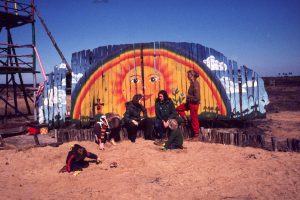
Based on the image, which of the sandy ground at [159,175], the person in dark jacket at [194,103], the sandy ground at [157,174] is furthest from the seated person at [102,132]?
the person in dark jacket at [194,103]

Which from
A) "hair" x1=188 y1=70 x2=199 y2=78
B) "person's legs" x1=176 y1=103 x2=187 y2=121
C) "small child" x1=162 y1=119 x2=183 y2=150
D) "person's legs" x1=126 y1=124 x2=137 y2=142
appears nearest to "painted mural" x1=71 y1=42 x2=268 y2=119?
"hair" x1=188 y1=70 x2=199 y2=78

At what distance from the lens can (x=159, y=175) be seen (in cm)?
521

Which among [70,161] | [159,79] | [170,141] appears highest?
[159,79]

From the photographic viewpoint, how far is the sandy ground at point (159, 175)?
14.2ft

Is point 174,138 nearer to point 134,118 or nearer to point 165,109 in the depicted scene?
point 165,109

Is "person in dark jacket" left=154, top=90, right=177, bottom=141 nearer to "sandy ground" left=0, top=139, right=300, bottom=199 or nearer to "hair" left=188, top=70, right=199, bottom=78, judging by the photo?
"sandy ground" left=0, top=139, right=300, bottom=199

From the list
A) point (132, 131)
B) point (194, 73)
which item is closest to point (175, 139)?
point (132, 131)

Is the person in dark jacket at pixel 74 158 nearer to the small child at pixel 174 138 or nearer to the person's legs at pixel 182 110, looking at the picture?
the small child at pixel 174 138

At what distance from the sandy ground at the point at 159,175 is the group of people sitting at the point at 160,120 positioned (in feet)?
1.92

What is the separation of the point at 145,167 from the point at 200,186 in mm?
1495

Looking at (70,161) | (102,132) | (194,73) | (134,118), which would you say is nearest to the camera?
(70,161)

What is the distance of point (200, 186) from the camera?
457 centimetres

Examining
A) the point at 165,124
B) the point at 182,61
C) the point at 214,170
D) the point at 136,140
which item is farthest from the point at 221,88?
the point at 214,170

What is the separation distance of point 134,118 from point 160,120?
850mm
